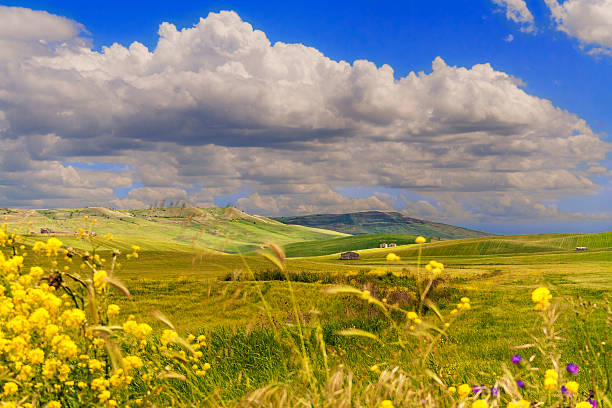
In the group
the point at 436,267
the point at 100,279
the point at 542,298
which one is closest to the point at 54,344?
the point at 100,279

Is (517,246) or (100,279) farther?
(517,246)

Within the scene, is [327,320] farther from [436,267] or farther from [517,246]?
→ [517,246]

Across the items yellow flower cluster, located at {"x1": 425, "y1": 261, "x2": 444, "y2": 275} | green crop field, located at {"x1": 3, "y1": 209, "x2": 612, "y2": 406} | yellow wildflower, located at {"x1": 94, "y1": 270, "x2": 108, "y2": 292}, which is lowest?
green crop field, located at {"x1": 3, "y1": 209, "x2": 612, "y2": 406}

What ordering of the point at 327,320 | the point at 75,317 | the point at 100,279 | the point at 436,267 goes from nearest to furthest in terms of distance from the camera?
the point at 436,267
the point at 100,279
the point at 75,317
the point at 327,320

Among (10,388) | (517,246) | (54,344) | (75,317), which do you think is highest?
(75,317)

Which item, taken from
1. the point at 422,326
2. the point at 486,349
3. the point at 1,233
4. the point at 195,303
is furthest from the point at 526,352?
the point at 195,303

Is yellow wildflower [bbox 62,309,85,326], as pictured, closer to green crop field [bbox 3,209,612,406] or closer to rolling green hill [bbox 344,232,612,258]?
green crop field [bbox 3,209,612,406]

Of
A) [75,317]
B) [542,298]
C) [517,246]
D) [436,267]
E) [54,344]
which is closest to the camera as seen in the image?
[542,298]

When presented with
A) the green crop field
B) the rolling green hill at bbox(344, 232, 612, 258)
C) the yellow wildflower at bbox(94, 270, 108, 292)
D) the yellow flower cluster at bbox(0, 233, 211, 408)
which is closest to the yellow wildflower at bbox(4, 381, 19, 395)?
the yellow flower cluster at bbox(0, 233, 211, 408)

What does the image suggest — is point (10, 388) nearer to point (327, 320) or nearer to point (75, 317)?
point (75, 317)

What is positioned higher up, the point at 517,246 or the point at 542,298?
the point at 542,298

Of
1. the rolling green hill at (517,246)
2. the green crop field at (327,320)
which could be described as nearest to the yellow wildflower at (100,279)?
the green crop field at (327,320)

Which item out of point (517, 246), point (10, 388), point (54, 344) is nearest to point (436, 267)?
point (54, 344)

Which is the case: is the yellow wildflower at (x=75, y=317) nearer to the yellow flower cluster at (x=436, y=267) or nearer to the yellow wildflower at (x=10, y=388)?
the yellow wildflower at (x=10, y=388)
